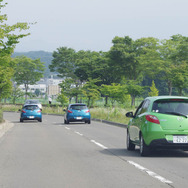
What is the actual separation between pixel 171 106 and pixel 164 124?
0.82 meters

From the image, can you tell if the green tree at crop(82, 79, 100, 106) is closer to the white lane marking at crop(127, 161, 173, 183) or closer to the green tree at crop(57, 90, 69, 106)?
the green tree at crop(57, 90, 69, 106)

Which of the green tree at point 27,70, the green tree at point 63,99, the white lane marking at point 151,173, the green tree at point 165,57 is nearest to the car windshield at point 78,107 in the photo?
the white lane marking at point 151,173

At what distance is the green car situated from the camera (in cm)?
1111

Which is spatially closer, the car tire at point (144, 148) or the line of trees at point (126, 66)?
the car tire at point (144, 148)

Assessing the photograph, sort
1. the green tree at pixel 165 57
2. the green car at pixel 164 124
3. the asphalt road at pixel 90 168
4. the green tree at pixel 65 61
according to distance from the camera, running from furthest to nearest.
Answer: the green tree at pixel 65 61, the green tree at pixel 165 57, the green car at pixel 164 124, the asphalt road at pixel 90 168

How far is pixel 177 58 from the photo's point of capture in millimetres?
72500

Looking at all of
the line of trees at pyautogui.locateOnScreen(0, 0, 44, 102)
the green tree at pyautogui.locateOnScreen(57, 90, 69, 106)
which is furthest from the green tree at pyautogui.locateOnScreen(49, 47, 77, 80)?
the green tree at pyautogui.locateOnScreen(57, 90, 69, 106)

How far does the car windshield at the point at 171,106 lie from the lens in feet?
37.7

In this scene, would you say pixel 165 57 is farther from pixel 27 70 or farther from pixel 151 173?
pixel 151 173

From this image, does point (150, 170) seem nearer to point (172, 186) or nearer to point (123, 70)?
point (172, 186)

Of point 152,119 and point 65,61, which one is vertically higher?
point 65,61

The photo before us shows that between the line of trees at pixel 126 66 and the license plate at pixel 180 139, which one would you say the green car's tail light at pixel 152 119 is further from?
the line of trees at pixel 126 66

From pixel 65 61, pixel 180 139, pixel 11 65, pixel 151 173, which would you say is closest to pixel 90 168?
pixel 151 173

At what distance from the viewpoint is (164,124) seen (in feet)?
36.7
